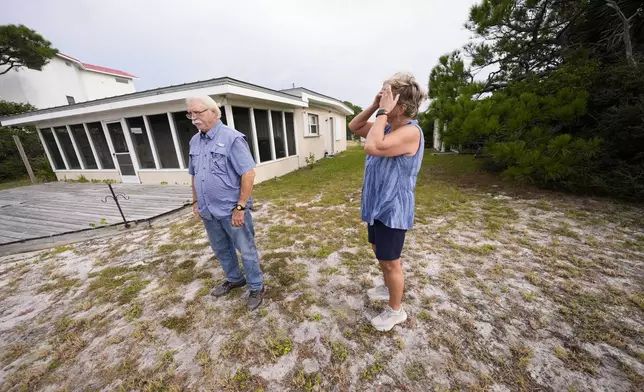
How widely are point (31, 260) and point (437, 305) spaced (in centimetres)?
507

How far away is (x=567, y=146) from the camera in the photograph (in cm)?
376

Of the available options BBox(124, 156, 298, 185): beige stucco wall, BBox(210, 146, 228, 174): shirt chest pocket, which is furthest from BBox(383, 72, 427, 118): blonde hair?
BBox(124, 156, 298, 185): beige stucco wall

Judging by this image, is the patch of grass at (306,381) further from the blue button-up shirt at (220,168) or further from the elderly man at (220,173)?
the blue button-up shirt at (220,168)

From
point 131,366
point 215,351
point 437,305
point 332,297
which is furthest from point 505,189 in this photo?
point 131,366

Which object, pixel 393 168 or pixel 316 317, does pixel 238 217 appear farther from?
pixel 393 168

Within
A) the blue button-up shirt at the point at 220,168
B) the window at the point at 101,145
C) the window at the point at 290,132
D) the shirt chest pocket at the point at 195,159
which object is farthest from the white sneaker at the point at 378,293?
the window at the point at 101,145

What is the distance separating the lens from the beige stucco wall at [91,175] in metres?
7.68

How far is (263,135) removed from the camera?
736 centimetres

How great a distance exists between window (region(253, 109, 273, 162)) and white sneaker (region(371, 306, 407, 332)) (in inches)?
243

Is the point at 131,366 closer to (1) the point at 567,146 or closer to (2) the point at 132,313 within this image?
(2) the point at 132,313

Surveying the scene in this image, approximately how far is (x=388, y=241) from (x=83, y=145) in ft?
35.6

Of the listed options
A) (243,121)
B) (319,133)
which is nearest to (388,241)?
(243,121)

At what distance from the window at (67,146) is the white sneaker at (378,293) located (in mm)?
11108

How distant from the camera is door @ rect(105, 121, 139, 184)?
7.10 metres
